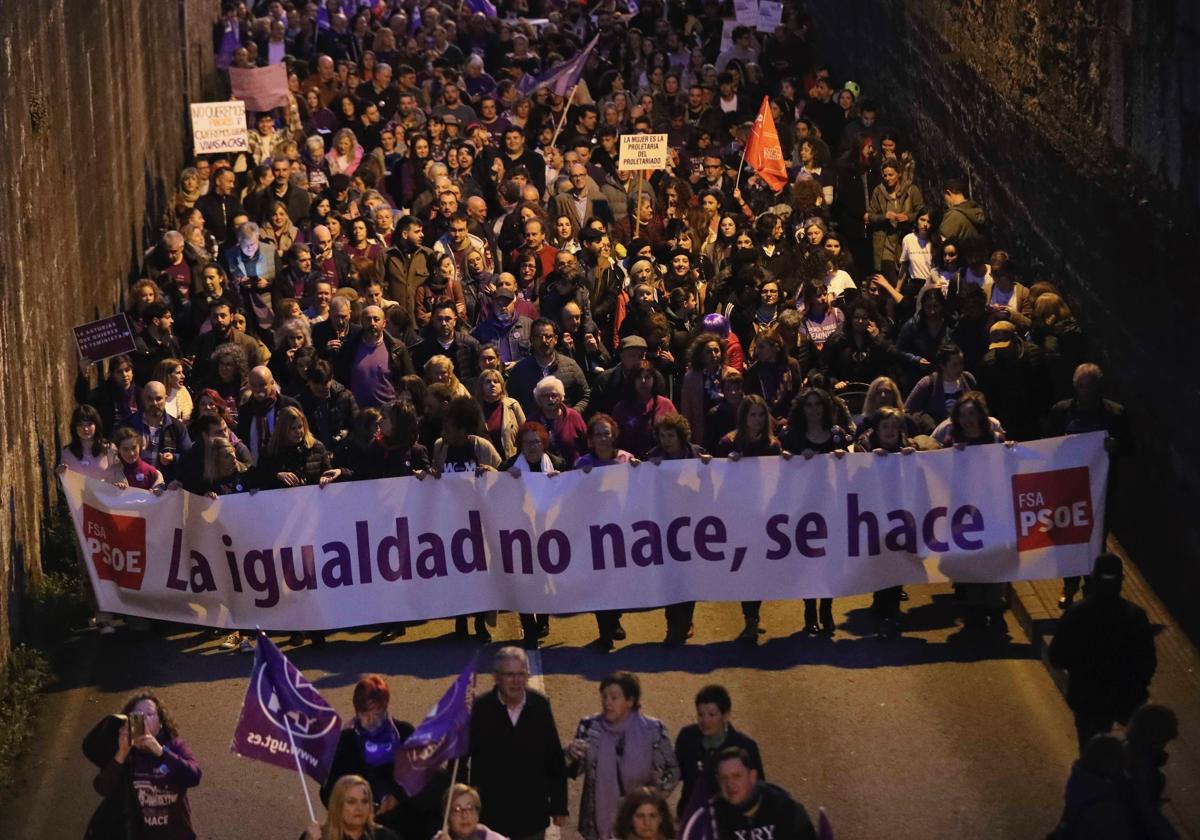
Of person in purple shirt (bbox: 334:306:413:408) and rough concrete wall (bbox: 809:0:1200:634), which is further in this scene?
person in purple shirt (bbox: 334:306:413:408)

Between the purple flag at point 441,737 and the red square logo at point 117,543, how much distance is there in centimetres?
448

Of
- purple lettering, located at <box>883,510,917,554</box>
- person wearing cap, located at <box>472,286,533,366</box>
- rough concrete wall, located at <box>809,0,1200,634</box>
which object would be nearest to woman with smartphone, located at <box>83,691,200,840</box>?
purple lettering, located at <box>883,510,917,554</box>

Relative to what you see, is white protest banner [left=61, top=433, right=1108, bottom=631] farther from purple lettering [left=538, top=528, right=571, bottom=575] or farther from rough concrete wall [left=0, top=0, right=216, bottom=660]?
rough concrete wall [left=0, top=0, right=216, bottom=660]

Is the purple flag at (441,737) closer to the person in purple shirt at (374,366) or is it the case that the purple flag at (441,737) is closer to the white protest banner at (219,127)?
the person in purple shirt at (374,366)

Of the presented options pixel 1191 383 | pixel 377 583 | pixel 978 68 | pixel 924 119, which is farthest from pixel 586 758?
pixel 924 119

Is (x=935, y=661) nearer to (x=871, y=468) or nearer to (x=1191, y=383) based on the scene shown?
(x=871, y=468)

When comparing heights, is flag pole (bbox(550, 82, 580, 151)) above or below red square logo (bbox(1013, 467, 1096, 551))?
above

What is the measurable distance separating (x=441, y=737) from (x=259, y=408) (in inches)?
231

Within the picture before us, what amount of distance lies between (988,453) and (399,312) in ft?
17.0

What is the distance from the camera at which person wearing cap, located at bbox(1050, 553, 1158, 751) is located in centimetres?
1077

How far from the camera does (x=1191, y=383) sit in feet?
44.3

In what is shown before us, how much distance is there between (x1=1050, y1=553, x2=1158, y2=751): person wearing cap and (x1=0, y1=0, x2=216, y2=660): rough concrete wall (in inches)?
253

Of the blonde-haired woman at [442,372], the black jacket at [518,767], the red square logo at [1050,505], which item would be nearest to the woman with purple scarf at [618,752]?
the black jacket at [518,767]

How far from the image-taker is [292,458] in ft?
45.4
